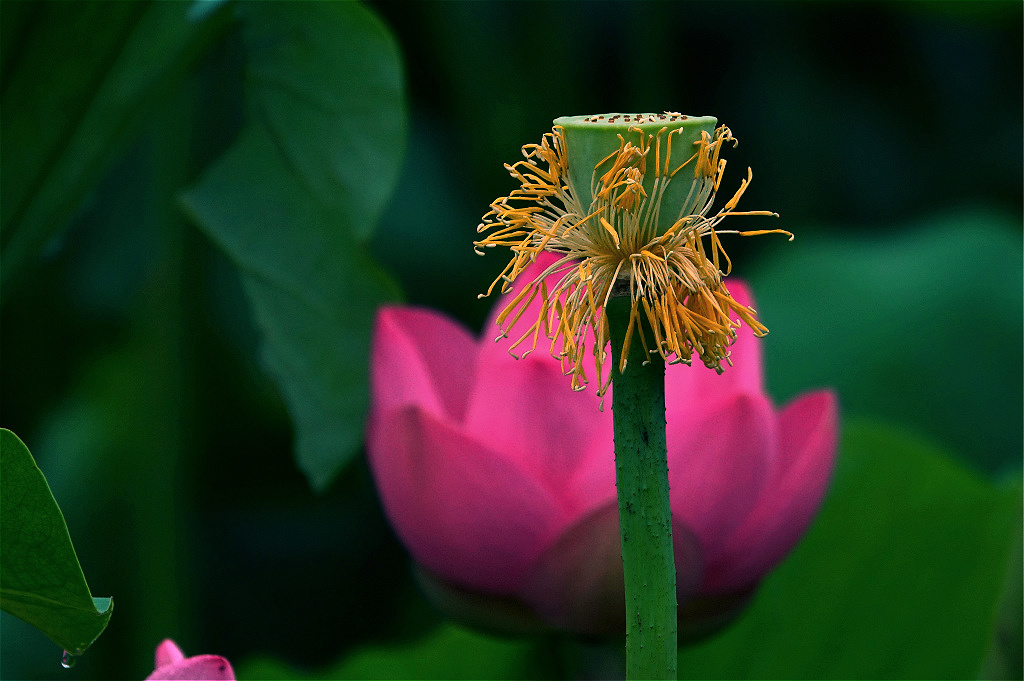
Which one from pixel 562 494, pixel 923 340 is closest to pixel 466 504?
pixel 562 494

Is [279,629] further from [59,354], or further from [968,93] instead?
[968,93]

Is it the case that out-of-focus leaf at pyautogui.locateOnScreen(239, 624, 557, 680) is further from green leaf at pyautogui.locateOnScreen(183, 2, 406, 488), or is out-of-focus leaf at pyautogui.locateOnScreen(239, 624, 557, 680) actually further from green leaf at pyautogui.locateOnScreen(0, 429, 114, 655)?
green leaf at pyautogui.locateOnScreen(0, 429, 114, 655)

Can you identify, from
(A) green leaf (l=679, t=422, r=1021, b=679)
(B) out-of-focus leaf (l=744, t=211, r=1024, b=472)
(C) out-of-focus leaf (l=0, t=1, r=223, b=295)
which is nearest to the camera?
(C) out-of-focus leaf (l=0, t=1, r=223, b=295)

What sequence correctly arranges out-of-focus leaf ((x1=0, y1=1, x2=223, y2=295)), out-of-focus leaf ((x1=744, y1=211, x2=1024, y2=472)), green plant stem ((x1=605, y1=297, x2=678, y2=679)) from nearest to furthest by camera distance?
green plant stem ((x1=605, y1=297, x2=678, y2=679)) → out-of-focus leaf ((x1=0, y1=1, x2=223, y2=295)) → out-of-focus leaf ((x1=744, y1=211, x2=1024, y2=472))

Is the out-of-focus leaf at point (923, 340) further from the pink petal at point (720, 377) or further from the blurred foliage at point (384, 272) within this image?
the pink petal at point (720, 377)

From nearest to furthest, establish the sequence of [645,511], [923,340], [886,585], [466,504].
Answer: [645,511], [466,504], [886,585], [923,340]

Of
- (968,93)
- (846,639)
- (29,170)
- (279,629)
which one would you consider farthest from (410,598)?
(968,93)

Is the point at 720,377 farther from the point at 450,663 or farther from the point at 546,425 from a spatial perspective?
the point at 450,663

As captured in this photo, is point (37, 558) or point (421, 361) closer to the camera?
point (37, 558)

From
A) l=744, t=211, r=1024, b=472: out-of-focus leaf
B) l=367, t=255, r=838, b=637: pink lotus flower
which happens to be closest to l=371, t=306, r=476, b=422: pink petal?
l=367, t=255, r=838, b=637: pink lotus flower
